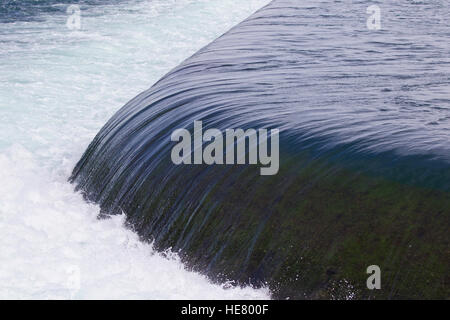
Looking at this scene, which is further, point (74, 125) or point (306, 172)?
point (74, 125)

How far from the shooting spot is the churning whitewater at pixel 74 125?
631cm

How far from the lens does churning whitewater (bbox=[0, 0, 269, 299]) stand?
631cm

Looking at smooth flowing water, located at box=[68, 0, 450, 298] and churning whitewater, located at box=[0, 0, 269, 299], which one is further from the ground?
smooth flowing water, located at box=[68, 0, 450, 298]

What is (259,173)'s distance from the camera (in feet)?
21.3

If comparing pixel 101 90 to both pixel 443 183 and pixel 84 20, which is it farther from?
pixel 443 183

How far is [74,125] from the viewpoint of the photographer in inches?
429

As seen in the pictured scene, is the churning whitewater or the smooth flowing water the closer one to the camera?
the smooth flowing water

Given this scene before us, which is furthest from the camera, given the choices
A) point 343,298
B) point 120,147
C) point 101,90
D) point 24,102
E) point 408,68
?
point 101,90

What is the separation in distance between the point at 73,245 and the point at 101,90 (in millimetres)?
5876

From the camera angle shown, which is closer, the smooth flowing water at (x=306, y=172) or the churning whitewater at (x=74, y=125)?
the smooth flowing water at (x=306, y=172)

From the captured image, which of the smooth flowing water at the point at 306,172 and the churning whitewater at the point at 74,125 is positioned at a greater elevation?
the smooth flowing water at the point at 306,172

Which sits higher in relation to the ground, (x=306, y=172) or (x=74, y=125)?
(x=306, y=172)

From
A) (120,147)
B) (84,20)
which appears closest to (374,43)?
(120,147)

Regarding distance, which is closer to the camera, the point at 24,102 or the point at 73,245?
the point at 73,245
